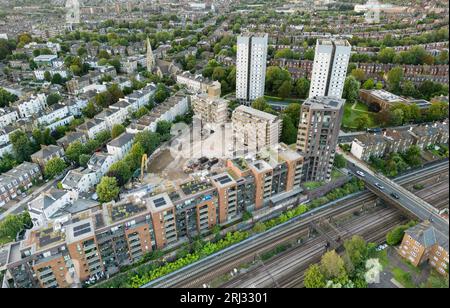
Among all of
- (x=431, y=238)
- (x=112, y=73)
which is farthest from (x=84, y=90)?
(x=431, y=238)

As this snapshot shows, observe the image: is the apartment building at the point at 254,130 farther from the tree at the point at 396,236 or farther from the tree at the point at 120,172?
the tree at the point at 396,236

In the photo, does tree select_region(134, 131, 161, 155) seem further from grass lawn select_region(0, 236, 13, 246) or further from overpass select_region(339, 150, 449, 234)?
overpass select_region(339, 150, 449, 234)

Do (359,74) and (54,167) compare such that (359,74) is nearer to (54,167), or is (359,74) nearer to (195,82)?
(195,82)

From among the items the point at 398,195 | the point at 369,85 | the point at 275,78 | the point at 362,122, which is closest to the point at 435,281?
the point at 398,195

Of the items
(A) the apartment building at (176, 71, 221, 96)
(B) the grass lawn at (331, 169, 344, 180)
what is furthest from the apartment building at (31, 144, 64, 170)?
(B) the grass lawn at (331, 169, 344, 180)

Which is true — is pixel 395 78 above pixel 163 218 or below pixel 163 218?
above
